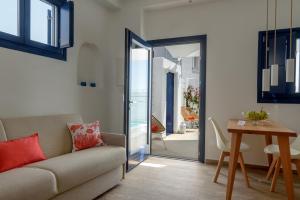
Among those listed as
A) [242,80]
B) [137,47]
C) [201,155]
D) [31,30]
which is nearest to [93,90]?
[137,47]

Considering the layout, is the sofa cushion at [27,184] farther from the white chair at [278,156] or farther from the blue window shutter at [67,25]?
the white chair at [278,156]

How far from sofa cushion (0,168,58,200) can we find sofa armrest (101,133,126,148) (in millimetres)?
1108

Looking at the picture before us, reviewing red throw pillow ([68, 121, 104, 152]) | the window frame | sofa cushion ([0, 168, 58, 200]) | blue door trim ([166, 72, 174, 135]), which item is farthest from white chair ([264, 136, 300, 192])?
blue door trim ([166, 72, 174, 135])

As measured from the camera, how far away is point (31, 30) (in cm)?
271

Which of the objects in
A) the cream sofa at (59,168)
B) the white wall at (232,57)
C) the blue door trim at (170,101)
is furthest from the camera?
the blue door trim at (170,101)

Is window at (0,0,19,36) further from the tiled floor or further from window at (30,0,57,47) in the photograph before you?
the tiled floor

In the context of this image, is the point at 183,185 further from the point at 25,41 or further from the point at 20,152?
the point at 25,41

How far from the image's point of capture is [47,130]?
249cm

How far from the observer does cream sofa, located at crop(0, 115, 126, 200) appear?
1.62 m

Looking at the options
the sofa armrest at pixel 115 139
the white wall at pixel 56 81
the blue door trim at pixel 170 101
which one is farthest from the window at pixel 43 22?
the blue door trim at pixel 170 101

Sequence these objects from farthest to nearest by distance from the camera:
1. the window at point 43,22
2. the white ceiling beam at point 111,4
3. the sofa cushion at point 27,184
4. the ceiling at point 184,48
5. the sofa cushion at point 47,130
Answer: the ceiling at point 184,48
the white ceiling beam at point 111,4
the window at point 43,22
the sofa cushion at point 47,130
the sofa cushion at point 27,184

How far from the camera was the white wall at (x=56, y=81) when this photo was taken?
2.42 m

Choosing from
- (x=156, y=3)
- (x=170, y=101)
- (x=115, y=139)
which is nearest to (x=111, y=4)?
(x=156, y=3)

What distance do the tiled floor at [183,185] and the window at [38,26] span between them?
197 centimetres
